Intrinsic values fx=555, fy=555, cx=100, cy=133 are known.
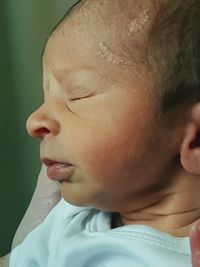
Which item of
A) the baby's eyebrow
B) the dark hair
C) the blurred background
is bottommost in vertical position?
the blurred background

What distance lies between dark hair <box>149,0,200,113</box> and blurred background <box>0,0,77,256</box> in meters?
0.84

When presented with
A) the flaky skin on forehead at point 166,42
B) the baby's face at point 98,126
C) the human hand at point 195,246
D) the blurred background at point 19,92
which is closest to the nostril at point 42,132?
the baby's face at point 98,126

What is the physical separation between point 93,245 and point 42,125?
19cm

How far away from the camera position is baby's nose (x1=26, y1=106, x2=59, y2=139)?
770 millimetres

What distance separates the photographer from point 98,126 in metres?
0.75

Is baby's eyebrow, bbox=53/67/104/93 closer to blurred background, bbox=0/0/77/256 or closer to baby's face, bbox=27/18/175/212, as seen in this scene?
baby's face, bbox=27/18/175/212

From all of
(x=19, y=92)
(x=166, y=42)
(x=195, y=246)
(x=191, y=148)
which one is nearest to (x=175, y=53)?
(x=166, y=42)

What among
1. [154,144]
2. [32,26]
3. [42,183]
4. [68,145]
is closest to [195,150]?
[154,144]

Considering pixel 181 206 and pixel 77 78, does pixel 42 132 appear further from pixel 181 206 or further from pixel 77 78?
pixel 181 206

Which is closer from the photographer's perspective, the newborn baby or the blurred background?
the newborn baby

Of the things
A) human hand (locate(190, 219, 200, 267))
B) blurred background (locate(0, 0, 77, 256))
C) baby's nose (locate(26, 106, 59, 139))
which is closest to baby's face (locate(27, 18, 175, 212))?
baby's nose (locate(26, 106, 59, 139))

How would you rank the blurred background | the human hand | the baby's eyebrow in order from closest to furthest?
the human hand
the baby's eyebrow
the blurred background

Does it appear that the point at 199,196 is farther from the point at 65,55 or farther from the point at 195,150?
the point at 65,55

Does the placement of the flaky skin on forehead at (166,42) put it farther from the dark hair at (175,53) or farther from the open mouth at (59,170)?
the open mouth at (59,170)
